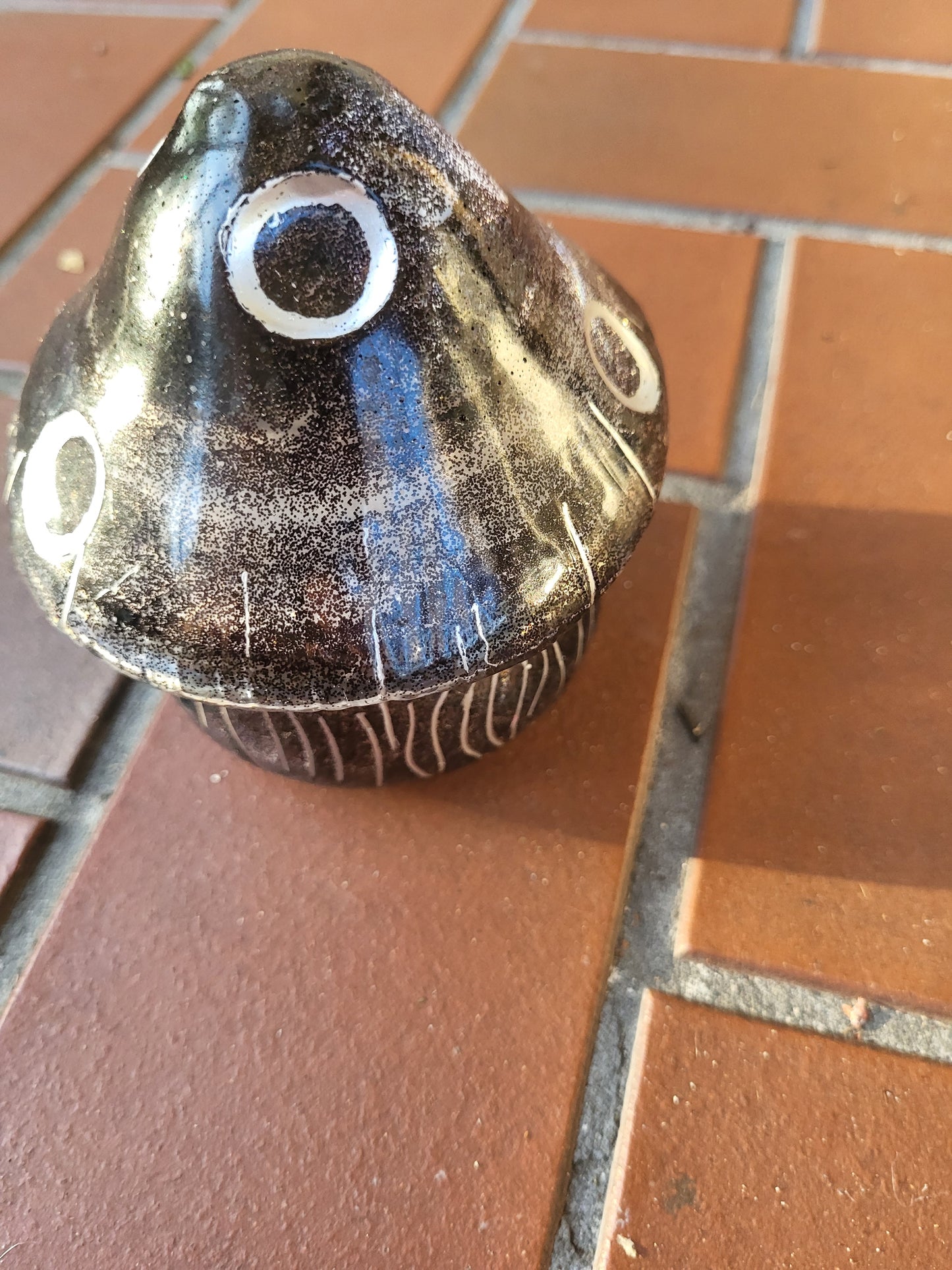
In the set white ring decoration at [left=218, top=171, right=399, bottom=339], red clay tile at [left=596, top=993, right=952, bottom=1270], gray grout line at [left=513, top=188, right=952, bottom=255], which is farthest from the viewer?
gray grout line at [left=513, top=188, right=952, bottom=255]

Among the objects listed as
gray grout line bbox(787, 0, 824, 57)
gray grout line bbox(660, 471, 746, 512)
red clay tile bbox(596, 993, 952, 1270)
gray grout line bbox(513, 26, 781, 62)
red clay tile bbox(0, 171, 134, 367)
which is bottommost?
red clay tile bbox(596, 993, 952, 1270)

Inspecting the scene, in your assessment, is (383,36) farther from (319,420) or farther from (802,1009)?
(802,1009)

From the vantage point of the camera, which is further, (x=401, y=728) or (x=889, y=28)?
(x=889, y=28)

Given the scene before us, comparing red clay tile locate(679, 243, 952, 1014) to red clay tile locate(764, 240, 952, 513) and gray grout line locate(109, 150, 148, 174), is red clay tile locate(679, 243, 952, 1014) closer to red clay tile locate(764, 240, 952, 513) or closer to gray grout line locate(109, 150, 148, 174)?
red clay tile locate(764, 240, 952, 513)

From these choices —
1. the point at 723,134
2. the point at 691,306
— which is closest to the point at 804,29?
the point at 723,134

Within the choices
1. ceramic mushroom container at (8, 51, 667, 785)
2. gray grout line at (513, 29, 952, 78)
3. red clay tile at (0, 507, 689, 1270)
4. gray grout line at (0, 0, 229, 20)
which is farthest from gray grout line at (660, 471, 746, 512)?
gray grout line at (0, 0, 229, 20)

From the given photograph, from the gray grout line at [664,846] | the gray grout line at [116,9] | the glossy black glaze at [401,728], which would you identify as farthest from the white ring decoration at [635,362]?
the gray grout line at [116,9]

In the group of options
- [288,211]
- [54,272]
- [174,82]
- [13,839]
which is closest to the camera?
[288,211]
